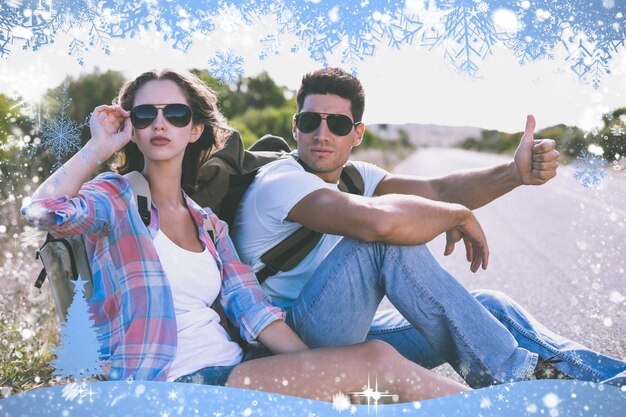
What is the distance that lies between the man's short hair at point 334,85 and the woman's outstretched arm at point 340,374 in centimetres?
109

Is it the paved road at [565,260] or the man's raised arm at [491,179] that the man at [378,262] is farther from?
the paved road at [565,260]

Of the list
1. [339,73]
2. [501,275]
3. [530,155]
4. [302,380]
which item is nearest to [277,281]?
[302,380]

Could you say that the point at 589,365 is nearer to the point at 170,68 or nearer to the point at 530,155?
the point at 530,155

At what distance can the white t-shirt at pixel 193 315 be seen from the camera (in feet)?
7.20

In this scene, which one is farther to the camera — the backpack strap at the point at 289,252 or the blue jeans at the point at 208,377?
the backpack strap at the point at 289,252

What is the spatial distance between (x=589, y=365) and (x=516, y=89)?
3.55 ft

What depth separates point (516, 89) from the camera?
8.96 ft

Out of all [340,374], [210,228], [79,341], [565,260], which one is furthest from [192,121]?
[565,260]

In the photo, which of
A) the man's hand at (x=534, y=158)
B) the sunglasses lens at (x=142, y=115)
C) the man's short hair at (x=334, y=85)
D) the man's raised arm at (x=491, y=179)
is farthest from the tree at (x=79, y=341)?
the man's hand at (x=534, y=158)

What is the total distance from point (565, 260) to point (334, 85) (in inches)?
133
